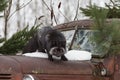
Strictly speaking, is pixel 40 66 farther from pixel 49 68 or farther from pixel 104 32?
pixel 104 32

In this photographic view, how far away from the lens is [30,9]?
17.1m

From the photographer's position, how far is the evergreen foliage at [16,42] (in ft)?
19.4

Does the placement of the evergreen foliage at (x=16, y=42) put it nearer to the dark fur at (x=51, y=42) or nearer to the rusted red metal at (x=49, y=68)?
the dark fur at (x=51, y=42)

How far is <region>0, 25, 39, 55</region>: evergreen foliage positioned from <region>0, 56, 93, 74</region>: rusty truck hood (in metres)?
1.00

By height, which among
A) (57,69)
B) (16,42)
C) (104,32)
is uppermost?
(104,32)

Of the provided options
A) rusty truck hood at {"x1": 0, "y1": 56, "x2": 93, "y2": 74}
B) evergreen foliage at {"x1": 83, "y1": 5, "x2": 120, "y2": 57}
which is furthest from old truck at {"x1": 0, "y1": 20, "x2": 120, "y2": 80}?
evergreen foliage at {"x1": 83, "y1": 5, "x2": 120, "y2": 57}

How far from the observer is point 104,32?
4672 millimetres

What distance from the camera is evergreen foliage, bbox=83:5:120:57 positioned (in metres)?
4.63

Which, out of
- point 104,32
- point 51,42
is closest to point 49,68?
point 51,42

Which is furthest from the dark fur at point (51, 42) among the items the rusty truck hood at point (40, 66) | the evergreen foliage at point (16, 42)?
the evergreen foliage at point (16, 42)

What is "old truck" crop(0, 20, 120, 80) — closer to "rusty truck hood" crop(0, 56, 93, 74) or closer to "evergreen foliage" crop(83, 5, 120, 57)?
"rusty truck hood" crop(0, 56, 93, 74)

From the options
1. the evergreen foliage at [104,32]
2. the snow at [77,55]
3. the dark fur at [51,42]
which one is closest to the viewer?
the evergreen foliage at [104,32]

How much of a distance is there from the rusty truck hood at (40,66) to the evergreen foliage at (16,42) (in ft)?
3.30

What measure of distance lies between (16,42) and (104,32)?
162cm
